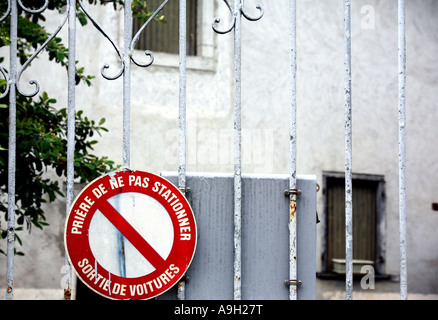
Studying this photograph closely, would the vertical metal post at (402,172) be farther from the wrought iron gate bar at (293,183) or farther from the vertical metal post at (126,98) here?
the vertical metal post at (126,98)

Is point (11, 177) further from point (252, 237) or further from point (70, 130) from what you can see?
point (252, 237)

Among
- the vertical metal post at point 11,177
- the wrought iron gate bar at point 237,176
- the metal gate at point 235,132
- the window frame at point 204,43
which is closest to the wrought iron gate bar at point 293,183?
the metal gate at point 235,132

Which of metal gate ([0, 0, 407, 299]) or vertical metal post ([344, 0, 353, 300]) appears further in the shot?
vertical metal post ([344, 0, 353, 300])

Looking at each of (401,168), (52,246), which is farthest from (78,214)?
(52,246)

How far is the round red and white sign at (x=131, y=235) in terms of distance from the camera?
3.02 metres

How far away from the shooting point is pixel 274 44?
35.6ft

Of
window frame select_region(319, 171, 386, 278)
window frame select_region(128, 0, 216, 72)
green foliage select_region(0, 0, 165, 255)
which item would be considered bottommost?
window frame select_region(319, 171, 386, 278)

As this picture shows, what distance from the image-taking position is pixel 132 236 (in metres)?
3.09

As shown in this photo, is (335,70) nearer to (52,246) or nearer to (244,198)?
(52,246)

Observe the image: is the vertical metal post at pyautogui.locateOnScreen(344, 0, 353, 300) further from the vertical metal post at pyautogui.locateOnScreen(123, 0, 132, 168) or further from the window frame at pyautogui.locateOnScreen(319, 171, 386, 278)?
the window frame at pyautogui.locateOnScreen(319, 171, 386, 278)

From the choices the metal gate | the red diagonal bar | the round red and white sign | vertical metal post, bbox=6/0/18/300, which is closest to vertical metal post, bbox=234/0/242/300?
the metal gate

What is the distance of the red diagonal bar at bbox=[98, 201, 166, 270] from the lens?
3053 mm

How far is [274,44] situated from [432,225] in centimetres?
379

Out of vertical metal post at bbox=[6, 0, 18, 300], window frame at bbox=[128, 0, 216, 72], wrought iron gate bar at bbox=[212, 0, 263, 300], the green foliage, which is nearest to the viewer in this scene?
vertical metal post at bbox=[6, 0, 18, 300]
